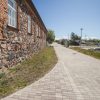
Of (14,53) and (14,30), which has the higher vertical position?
(14,30)

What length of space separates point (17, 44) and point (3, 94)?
5360mm

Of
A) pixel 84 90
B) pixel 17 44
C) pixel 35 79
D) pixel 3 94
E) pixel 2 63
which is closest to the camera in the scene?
pixel 3 94

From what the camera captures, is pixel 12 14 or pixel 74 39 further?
pixel 74 39

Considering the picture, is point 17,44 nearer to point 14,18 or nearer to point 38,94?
point 14,18

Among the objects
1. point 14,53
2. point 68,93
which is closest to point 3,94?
point 68,93

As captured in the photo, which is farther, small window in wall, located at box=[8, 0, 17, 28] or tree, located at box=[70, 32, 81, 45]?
tree, located at box=[70, 32, 81, 45]

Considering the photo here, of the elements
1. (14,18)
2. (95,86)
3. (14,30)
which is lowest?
(95,86)

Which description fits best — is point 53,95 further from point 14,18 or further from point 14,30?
point 14,18

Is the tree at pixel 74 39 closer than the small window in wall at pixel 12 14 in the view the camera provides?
Answer: No

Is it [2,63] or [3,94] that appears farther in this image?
[2,63]

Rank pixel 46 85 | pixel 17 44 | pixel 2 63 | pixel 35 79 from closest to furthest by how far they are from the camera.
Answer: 1. pixel 46 85
2. pixel 35 79
3. pixel 2 63
4. pixel 17 44

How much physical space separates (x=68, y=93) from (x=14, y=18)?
19.8 feet

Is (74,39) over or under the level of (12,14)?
under

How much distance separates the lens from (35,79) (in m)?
7.50
